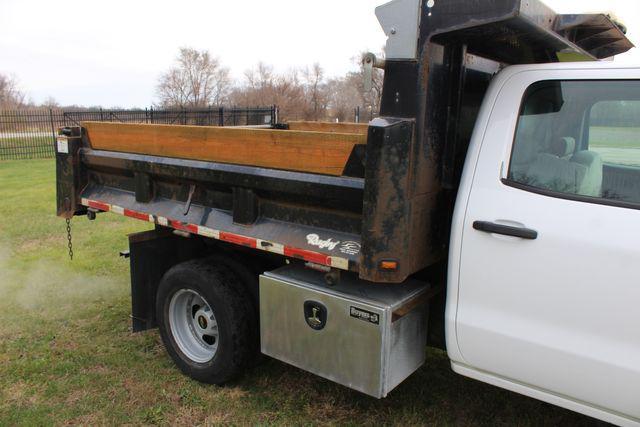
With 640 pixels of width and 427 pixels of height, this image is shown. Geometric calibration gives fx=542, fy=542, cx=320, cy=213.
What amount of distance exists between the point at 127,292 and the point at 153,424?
2347 mm

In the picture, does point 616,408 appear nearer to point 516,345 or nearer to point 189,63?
point 516,345

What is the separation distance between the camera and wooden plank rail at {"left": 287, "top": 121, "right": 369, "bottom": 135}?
4.85 metres

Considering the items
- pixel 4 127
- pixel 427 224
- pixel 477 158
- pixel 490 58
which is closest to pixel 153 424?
pixel 427 224

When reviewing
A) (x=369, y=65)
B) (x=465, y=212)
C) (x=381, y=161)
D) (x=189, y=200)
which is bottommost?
(x=189, y=200)

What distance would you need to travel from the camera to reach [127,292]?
5.38m

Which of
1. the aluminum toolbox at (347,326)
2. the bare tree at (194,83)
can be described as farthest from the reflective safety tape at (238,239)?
the bare tree at (194,83)

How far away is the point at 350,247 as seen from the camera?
270 cm

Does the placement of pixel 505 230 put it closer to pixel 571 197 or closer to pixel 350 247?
pixel 571 197

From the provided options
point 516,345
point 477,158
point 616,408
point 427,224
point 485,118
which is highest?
point 485,118

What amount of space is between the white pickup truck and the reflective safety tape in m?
0.01

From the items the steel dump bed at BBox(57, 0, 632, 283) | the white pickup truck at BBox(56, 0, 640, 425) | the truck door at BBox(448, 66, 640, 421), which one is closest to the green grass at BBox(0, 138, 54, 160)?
the steel dump bed at BBox(57, 0, 632, 283)

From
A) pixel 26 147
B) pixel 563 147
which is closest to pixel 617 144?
pixel 563 147

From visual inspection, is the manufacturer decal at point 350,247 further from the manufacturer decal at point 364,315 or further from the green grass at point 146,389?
the green grass at point 146,389

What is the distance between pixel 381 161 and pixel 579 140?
3.06 feet
